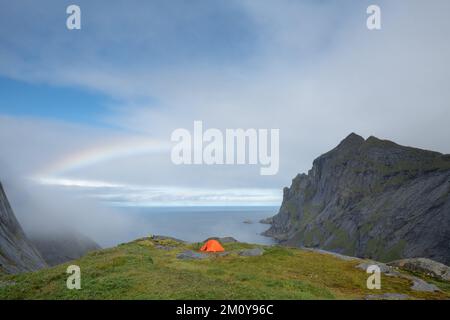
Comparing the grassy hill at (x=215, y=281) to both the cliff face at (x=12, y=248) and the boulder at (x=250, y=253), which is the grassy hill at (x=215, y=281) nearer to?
the boulder at (x=250, y=253)

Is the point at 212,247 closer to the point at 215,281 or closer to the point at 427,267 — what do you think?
the point at 215,281

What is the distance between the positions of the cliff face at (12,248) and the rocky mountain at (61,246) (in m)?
59.2

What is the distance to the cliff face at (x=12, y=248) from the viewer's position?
62600 mm

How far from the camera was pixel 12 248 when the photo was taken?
241ft

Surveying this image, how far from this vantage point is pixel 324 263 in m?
36.7

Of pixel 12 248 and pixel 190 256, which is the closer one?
pixel 190 256

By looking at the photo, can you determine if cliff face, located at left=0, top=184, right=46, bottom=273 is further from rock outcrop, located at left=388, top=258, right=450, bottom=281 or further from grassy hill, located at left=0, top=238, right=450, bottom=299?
rock outcrop, located at left=388, top=258, right=450, bottom=281

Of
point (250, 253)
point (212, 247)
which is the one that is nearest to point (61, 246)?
point (212, 247)

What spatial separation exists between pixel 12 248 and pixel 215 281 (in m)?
68.0

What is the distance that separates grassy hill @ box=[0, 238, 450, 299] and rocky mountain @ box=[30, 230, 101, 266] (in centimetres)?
13084

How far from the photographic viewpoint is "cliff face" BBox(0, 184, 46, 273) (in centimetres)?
6260
